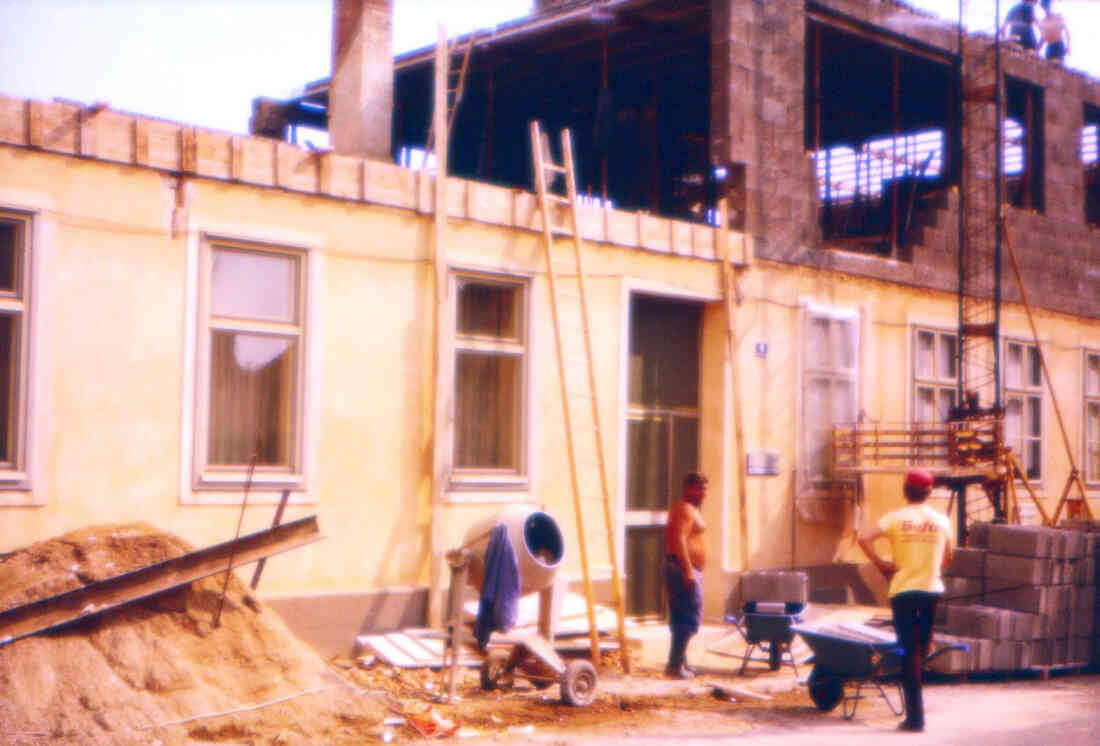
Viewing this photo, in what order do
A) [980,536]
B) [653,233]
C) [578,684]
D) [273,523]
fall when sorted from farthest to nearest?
[653,233]
[980,536]
[273,523]
[578,684]

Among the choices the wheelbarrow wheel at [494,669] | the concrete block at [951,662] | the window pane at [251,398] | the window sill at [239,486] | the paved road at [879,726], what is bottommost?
the paved road at [879,726]

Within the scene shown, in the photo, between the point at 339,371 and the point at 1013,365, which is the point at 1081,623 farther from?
the point at 339,371

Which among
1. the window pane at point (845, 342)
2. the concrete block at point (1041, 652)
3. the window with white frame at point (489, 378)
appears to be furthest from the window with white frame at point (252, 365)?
the window pane at point (845, 342)

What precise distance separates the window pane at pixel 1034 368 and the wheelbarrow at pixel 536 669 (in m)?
10.2

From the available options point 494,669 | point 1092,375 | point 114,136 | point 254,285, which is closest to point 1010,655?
point 494,669

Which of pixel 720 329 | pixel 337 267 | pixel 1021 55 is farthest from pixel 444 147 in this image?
pixel 1021 55

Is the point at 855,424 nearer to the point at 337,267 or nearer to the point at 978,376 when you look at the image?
the point at 978,376

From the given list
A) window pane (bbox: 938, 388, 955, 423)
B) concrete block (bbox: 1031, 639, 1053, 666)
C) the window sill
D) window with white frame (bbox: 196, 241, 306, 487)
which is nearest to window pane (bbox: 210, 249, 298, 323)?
window with white frame (bbox: 196, 241, 306, 487)

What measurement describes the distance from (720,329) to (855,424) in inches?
82.1

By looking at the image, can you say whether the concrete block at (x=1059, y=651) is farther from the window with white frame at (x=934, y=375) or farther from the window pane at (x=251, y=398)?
the window pane at (x=251, y=398)

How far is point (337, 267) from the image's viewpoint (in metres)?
10.6

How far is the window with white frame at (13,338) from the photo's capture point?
9000 millimetres

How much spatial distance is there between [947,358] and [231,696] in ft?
36.0

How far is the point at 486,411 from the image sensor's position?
1184 centimetres
